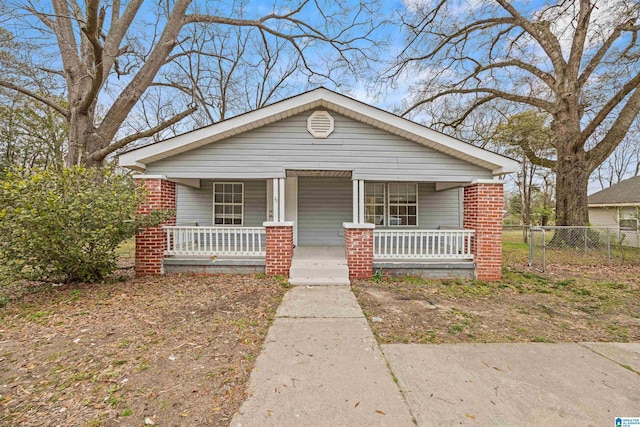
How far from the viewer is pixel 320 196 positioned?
8930 millimetres

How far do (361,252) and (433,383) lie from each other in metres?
3.88

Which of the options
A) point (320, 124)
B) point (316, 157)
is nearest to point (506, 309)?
point (316, 157)

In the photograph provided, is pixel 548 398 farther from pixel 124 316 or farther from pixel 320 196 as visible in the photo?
pixel 320 196

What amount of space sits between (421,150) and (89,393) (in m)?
6.92

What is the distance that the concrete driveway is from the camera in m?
2.18

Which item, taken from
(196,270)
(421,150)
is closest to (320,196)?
(421,150)

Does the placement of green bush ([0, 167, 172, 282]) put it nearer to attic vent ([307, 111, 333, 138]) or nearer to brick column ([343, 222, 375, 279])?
attic vent ([307, 111, 333, 138])

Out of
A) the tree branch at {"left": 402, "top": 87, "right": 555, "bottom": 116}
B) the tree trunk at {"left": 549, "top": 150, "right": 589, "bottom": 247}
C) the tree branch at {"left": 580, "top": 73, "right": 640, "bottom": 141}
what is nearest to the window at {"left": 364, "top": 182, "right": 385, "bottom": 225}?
the tree branch at {"left": 402, "top": 87, "right": 555, "bottom": 116}

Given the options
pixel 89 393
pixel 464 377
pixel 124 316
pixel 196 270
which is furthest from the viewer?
pixel 196 270

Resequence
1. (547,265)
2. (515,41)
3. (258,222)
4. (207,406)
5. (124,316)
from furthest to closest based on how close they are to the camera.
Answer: (515,41) < (258,222) < (547,265) < (124,316) < (207,406)

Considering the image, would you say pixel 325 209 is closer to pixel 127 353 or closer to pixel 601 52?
pixel 127 353

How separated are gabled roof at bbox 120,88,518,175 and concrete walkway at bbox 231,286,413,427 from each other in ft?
14.5

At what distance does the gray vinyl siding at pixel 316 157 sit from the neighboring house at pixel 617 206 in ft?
47.3

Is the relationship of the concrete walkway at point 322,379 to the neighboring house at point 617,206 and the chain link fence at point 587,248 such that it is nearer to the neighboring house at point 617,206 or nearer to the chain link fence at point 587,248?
the chain link fence at point 587,248
